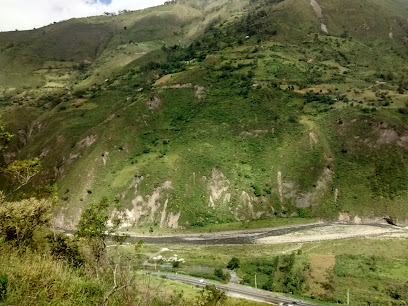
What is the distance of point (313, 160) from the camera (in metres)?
95.0

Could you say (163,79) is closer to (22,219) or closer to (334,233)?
(334,233)

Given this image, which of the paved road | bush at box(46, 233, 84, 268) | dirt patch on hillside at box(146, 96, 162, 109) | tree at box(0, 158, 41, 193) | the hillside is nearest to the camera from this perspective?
tree at box(0, 158, 41, 193)

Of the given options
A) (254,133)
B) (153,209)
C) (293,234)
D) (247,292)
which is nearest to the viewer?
(247,292)

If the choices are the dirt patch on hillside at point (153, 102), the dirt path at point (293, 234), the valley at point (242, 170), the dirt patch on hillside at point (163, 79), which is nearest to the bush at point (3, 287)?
the valley at point (242, 170)

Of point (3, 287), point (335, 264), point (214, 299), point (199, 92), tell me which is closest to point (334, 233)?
point (335, 264)

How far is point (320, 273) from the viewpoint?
186 ft

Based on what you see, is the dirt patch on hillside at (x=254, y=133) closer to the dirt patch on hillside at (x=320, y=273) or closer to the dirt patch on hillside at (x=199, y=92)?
the dirt patch on hillside at (x=199, y=92)

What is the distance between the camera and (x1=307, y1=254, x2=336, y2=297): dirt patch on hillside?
53.4 metres

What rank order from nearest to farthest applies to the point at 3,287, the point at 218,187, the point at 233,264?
the point at 3,287
the point at 233,264
the point at 218,187

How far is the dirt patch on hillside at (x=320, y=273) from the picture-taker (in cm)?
5341

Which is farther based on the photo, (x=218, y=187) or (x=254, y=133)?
Answer: (x=254, y=133)

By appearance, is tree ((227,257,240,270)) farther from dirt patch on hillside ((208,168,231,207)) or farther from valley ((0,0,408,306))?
dirt patch on hillside ((208,168,231,207))

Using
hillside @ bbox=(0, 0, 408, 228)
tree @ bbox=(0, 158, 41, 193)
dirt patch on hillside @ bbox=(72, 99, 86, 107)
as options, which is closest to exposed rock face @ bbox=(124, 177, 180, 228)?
A: hillside @ bbox=(0, 0, 408, 228)

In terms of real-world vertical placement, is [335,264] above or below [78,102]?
below
